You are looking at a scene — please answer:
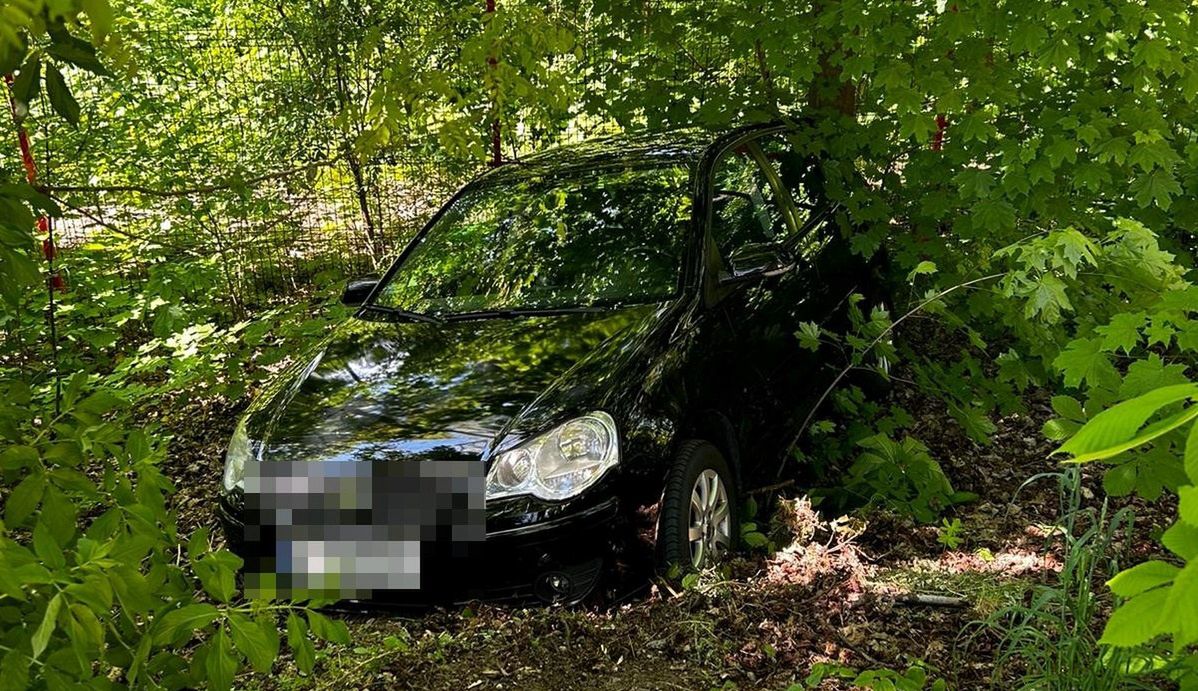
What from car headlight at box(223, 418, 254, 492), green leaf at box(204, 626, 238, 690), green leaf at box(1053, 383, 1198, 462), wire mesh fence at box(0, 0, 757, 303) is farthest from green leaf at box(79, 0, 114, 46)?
wire mesh fence at box(0, 0, 757, 303)

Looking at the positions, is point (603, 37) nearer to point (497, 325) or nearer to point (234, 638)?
point (497, 325)

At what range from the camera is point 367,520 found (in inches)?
122

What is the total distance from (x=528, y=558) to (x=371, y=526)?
0.52 m

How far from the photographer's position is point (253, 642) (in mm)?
1701

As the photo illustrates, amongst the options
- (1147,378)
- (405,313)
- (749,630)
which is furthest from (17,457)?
(1147,378)

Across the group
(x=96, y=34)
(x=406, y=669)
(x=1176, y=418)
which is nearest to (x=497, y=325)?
(x=406, y=669)

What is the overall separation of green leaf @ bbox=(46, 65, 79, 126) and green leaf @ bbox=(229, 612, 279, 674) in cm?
112

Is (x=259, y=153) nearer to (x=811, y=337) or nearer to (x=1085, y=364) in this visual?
(x=811, y=337)

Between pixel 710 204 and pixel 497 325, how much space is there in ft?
3.68

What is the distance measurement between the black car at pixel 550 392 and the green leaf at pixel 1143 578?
2047 millimetres

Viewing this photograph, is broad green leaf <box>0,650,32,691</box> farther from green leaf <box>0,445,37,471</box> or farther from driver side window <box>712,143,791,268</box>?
driver side window <box>712,143,791,268</box>

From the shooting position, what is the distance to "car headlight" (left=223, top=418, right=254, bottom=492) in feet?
11.2

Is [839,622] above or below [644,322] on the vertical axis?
below

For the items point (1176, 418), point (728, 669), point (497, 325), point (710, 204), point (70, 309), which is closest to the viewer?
point (1176, 418)
